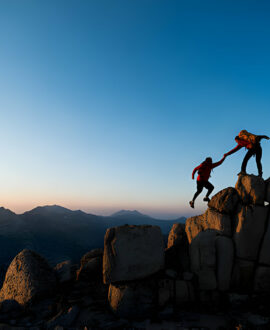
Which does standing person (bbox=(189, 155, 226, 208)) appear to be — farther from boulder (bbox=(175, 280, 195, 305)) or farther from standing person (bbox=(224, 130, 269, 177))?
boulder (bbox=(175, 280, 195, 305))

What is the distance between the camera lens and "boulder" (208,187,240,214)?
35.1ft

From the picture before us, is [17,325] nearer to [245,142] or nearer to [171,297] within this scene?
[171,297]

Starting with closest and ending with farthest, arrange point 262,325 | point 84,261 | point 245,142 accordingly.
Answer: point 262,325, point 245,142, point 84,261

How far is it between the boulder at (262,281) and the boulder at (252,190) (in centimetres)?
289

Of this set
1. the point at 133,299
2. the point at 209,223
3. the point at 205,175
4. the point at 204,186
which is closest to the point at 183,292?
the point at 133,299

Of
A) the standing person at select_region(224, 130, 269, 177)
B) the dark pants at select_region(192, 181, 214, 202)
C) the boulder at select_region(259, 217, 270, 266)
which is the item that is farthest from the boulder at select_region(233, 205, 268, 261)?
the dark pants at select_region(192, 181, 214, 202)

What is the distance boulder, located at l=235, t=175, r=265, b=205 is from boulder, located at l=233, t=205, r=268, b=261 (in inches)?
14.4

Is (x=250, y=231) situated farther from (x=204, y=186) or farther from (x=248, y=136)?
(x=248, y=136)

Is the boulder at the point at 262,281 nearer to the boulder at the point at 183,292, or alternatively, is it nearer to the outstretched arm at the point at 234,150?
the boulder at the point at 183,292

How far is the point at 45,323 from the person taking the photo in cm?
859

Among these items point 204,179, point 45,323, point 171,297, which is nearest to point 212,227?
point 204,179

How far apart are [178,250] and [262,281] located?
4082mm

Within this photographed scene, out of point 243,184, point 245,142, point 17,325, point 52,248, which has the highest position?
point 245,142

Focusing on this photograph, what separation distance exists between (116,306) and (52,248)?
5622 inches
